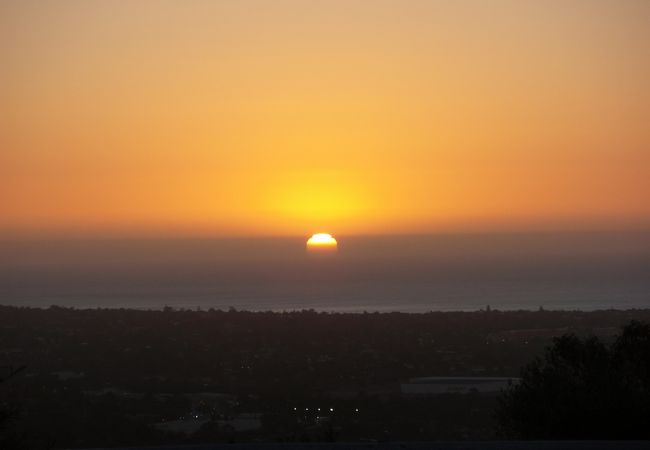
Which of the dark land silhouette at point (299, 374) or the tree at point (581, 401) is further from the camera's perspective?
the dark land silhouette at point (299, 374)

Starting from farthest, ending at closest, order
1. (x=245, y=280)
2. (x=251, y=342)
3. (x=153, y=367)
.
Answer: (x=245, y=280) → (x=251, y=342) → (x=153, y=367)

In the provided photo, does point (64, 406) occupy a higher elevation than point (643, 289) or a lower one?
lower

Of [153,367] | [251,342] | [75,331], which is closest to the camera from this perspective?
[153,367]

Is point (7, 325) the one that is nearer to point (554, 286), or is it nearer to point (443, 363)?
point (443, 363)

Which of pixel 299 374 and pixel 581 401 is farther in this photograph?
pixel 299 374

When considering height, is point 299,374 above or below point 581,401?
above

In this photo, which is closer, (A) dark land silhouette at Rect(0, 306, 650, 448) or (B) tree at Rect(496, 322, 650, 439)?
(B) tree at Rect(496, 322, 650, 439)

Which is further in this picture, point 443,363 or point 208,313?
point 208,313

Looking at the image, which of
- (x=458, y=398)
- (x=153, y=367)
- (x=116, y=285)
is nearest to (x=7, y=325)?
(x=153, y=367)
